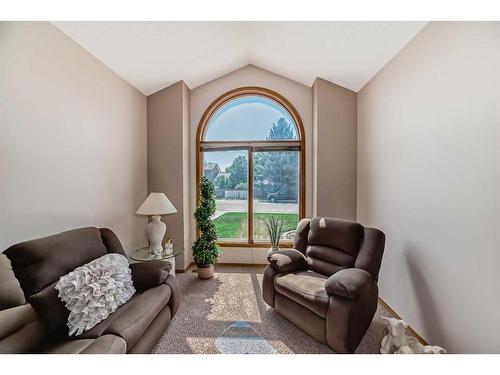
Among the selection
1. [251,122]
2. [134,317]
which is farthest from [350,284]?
[251,122]

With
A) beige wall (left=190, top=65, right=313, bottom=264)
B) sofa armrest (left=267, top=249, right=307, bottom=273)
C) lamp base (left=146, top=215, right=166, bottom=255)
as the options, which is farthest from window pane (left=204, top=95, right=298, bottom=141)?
sofa armrest (left=267, top=249, right=307, bottom=273)

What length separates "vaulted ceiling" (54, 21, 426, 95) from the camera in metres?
2.11

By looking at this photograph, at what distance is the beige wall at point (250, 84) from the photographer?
11.8 feet

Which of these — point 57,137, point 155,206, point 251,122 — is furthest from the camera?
point 251,122

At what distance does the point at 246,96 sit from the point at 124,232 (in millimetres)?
2835

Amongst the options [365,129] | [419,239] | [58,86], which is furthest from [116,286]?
[365,129]

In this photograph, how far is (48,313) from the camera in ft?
4.17

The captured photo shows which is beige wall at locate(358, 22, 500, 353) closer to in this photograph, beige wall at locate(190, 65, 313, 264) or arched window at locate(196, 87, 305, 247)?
beige wall at locate(190, 65, 313, 264)

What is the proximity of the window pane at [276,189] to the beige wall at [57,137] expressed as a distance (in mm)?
2000

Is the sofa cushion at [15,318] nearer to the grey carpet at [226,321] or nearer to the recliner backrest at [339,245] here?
the grey carpet at [226,321]

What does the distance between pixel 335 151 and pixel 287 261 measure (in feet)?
6.26

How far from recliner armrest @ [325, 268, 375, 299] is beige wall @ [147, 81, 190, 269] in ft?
7.71

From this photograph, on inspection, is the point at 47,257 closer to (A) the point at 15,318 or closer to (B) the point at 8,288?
(B) the point at 8,288

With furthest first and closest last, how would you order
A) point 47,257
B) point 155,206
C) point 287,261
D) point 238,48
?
1. point 238,48
2. point 155,206
3. point 287,261
4. point 47,257
